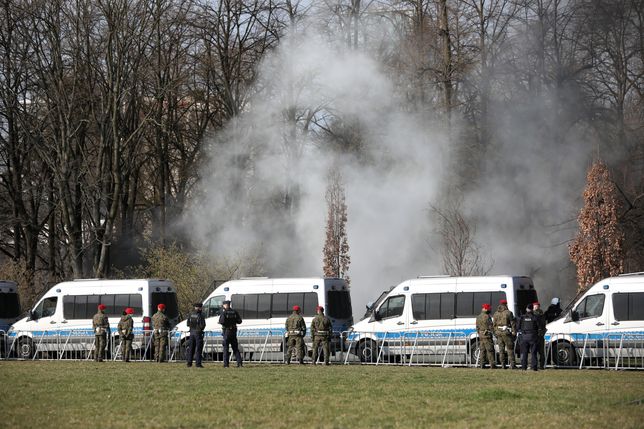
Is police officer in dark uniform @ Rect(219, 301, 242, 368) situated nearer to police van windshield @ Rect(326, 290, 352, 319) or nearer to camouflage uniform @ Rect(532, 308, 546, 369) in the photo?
police van windshield @ Rect(326, 290, 352, 319)

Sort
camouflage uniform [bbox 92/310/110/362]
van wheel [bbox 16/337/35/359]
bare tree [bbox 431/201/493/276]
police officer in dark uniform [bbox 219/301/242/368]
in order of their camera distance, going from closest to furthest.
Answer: police officer in dark uniform [bbox 219/301/242/368], camouflage uniform [bbox 92/310/110/362], van wheel [bbox 16/337/35/359], bare tree [bbox 431/201/493/276]

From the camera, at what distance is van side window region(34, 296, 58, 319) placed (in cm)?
3609

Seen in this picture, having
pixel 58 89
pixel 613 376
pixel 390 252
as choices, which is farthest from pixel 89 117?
pixel 613 376

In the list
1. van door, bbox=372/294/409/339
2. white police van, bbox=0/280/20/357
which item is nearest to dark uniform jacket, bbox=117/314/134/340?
van door, bbox=372/294/409/339

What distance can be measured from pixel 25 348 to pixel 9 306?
12.3 feet

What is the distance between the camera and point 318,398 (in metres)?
19.1

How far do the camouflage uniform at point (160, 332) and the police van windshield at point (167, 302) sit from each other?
2634 mm

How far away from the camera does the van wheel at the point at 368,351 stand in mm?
31297

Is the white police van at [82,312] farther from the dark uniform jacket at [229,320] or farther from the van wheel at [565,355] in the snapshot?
the van wheel at [565,355]

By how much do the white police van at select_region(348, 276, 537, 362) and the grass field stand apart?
12.3ft

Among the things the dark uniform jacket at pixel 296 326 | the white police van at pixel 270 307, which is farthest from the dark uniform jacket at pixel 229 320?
the white police van at pixel 270 307

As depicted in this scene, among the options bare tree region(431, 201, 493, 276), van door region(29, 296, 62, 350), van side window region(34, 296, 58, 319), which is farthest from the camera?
bare tree region(431, 201, 493, 276)

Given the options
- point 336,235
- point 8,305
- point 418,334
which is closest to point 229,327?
point 418,334

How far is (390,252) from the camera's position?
49.0 meters
